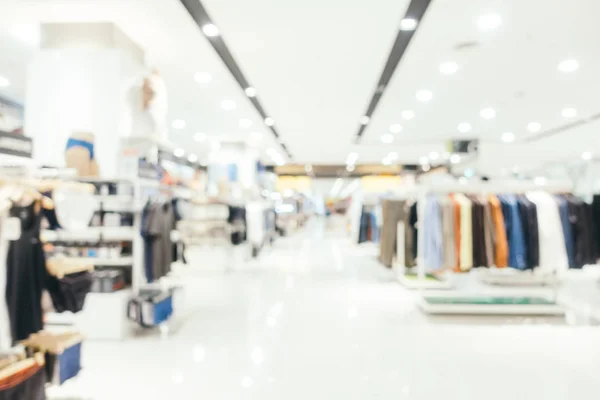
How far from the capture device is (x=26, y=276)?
2191 millimetres

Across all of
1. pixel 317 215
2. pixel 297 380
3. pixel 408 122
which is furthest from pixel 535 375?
pixel 317 215

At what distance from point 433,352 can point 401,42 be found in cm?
Result: 426

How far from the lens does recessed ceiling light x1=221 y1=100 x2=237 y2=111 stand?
9.97 meters

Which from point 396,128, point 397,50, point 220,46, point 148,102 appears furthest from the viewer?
point 396,128

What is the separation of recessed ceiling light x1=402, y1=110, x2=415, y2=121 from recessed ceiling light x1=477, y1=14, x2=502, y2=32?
4.95 m


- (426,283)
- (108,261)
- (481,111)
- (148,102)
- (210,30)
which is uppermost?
(481,111)

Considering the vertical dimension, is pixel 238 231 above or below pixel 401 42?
below

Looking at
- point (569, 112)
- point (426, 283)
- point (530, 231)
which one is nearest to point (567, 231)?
point (530, 231)

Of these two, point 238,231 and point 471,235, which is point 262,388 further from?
point 238,231

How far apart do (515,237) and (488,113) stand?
7.08 metres

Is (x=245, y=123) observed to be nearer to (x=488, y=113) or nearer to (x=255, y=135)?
(x=255, y=135)

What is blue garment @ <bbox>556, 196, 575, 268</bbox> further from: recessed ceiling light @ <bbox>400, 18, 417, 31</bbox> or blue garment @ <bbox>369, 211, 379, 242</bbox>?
blue garment @ <bbox>369, 211, 379, 242</bbox>

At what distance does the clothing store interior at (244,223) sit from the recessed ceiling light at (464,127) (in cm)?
252

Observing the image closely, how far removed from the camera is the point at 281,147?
679 inches
